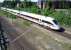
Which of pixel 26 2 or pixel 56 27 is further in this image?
pixel 26 2

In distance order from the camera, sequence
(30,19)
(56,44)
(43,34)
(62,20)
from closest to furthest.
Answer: (56,44) → (43,34) → (62,20) → (30,19)

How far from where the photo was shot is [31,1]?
234 feet

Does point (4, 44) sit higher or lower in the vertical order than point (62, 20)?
higher

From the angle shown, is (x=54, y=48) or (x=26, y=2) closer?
(x=54, y=48)

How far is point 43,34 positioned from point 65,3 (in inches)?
960

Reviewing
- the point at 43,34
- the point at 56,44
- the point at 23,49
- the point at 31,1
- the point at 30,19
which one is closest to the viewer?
the point at 23,49

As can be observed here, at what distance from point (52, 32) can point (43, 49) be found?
9.96 meters

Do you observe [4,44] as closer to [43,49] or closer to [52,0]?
[43,49]

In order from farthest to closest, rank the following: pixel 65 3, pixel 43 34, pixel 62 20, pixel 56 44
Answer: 1. pixel 65 3
2. pixel 62 20
3. pixel 43 34
4. pixel 56 44

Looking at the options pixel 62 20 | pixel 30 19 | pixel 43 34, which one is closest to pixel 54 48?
pixel 43 34

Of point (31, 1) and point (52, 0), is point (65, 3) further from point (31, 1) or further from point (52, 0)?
point (31, 1)

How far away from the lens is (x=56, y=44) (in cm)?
2695

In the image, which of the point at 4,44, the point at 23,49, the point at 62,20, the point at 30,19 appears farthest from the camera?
the point at 30,19

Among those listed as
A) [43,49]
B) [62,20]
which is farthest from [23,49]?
[62,20]
